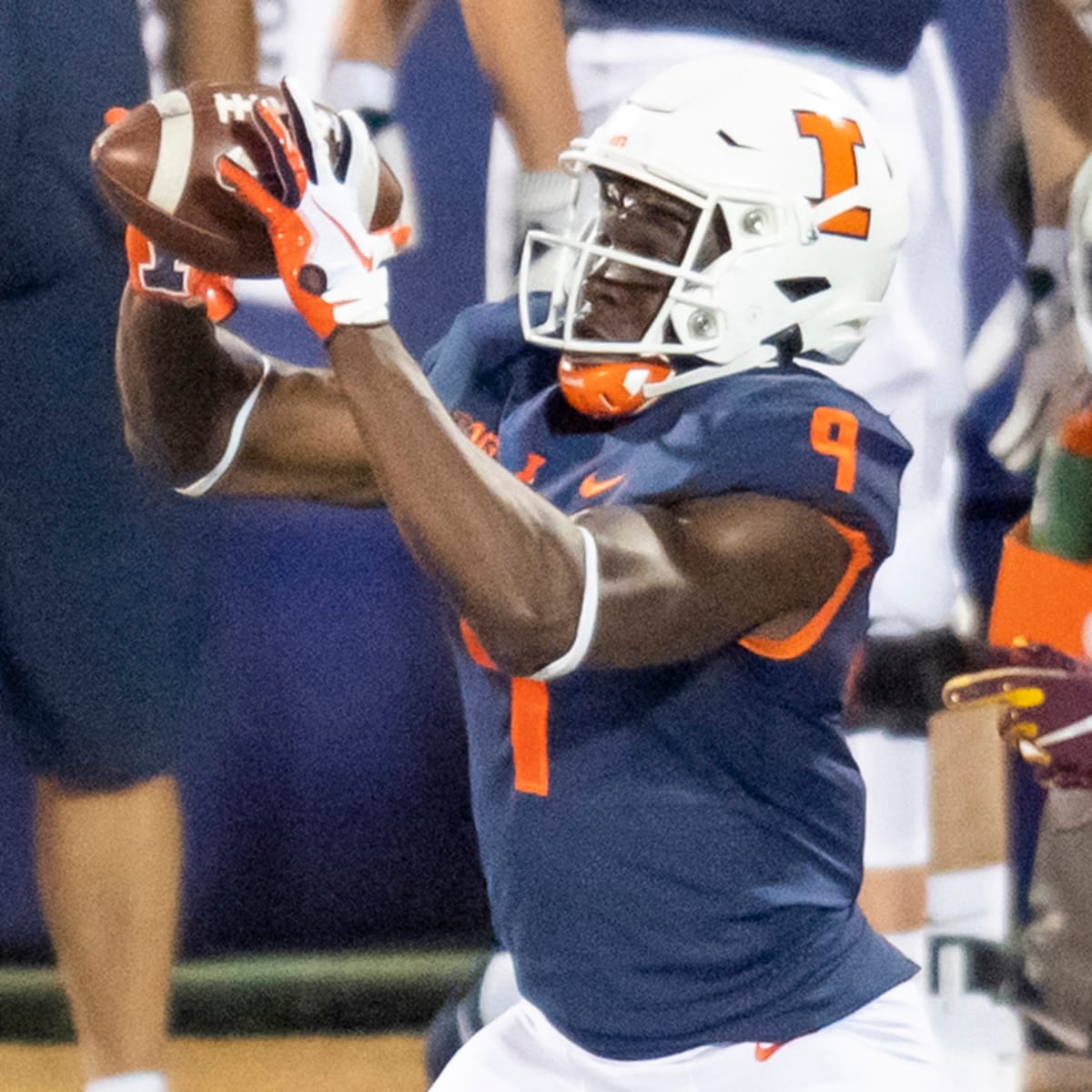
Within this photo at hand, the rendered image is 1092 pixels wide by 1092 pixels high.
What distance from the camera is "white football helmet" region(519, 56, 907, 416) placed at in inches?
54.7

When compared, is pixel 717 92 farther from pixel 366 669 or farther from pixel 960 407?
pixel 366 669

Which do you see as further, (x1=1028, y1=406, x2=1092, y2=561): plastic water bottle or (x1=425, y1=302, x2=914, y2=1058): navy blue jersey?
(x1=1028, y1=406, x2=1092, y2=561): plastic water bottle

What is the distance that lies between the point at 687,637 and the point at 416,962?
1253 mm

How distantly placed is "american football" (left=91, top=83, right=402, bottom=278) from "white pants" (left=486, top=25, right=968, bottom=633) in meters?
0.72

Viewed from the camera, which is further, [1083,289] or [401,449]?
[1083,289]

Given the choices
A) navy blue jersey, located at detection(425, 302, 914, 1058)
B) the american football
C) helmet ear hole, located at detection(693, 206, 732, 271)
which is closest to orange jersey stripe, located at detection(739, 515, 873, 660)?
navy blue jersey, located at detection(425, 302, 914, 1058)

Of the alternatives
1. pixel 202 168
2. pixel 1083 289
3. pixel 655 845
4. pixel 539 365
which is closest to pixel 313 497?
pixel 539 365

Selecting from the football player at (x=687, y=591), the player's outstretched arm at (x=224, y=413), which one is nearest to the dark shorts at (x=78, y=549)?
the player's outstretched arm at (x=224, y=413)

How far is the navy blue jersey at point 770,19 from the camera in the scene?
2057 mm

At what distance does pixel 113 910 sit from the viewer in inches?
84.7

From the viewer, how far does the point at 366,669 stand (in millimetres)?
2301

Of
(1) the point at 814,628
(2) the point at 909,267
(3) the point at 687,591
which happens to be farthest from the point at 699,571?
(2) the point at 909,267

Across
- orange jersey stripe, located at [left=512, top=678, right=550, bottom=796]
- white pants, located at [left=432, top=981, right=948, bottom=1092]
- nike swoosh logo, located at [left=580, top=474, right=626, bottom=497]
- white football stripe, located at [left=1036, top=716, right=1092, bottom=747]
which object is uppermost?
nike swoosh logo, located at [left=580, top=474, right=626, bottom=497]

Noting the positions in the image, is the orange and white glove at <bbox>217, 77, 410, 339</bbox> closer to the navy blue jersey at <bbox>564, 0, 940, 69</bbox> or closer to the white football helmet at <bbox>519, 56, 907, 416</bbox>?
the white football helmet at <bbox>519, 56, 907, 416</bbox>
